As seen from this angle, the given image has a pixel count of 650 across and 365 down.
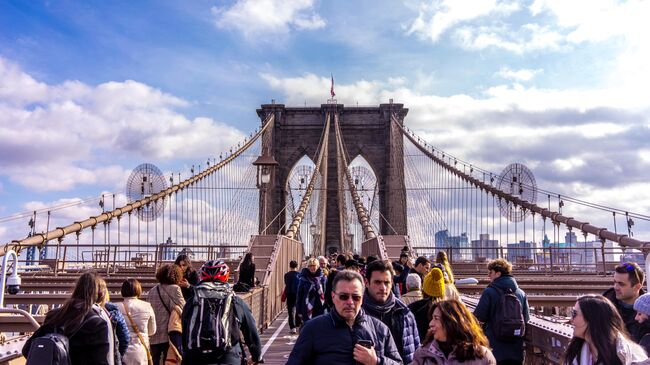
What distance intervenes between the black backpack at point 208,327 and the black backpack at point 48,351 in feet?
2.73

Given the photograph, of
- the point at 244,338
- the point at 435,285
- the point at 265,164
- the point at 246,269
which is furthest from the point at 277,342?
the point at 265,164

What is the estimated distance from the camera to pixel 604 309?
2.74 metres

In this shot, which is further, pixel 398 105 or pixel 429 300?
pixel 398 105

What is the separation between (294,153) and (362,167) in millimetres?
5267

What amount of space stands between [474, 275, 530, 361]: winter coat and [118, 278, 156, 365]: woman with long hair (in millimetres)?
2678

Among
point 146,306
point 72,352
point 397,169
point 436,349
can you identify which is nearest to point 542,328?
point 436,349

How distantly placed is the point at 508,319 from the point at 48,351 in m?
3.25

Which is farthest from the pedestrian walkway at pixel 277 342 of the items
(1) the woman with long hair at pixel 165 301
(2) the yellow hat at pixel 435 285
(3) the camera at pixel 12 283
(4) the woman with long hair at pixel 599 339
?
(4) the woman with long hair at pixel 599 339

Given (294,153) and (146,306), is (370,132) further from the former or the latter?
(146,306)

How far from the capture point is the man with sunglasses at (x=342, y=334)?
2.86 metres

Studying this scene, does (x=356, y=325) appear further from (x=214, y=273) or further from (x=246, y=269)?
(x=246, y=269)

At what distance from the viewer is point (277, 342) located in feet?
31.6

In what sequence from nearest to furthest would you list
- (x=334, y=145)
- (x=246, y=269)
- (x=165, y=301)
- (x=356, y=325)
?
(x=356, y=325) < (x=165, y=301) < (x=246, y=269) < (x=334, y=145)

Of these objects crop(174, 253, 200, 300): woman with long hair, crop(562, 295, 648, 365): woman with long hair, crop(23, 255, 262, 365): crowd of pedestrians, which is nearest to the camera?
crop(174, 253, 200, 300): woman with long hair
